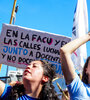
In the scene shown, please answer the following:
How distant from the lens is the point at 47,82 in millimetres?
2395

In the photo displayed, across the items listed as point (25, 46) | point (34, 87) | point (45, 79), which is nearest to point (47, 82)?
point (45, 79)

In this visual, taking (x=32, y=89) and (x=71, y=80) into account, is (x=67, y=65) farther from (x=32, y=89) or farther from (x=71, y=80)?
(x=32, y=89)

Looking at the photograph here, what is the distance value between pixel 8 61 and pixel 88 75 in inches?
118

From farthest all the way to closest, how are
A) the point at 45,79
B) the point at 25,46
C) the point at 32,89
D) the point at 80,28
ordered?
the point at 80,28, the point at 25,46, the point at 45,79, the point at 32,89

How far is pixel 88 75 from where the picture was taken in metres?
2.21

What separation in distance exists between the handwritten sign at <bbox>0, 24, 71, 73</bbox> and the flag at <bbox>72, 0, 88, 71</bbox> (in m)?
0.50

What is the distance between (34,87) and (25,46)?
2.79 metres

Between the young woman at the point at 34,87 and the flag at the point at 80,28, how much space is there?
229 cm

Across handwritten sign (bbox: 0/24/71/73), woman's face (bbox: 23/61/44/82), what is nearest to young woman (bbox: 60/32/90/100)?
woman's face (bbox: 23/61/44/82)

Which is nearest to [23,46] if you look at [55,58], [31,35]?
[31,35]

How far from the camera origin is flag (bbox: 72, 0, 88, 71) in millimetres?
4758

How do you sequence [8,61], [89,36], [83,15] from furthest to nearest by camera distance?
[83,15] → [8,61] → [89,36]

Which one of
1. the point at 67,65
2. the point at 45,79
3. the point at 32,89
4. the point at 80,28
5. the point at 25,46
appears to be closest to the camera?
the point at 67,65

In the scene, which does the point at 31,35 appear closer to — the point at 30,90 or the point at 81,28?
the point at 81,28
